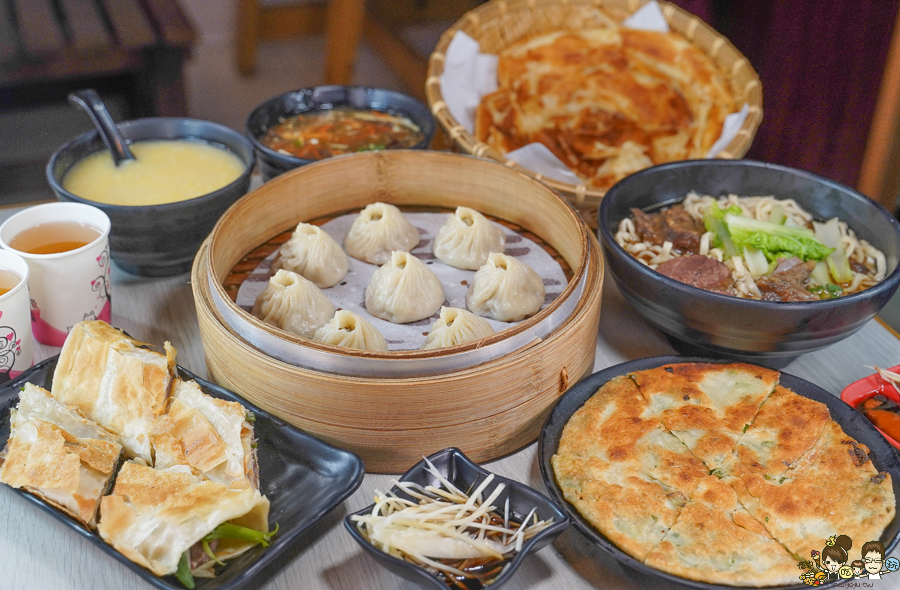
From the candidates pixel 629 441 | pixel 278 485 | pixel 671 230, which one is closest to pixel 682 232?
pixel 671 230

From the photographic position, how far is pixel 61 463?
1564 mm

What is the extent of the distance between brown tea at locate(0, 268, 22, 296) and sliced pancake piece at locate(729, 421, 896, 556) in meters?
1.84

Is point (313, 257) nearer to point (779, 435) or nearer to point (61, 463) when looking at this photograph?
point (61, 463)

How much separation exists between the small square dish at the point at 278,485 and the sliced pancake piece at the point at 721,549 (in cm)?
69

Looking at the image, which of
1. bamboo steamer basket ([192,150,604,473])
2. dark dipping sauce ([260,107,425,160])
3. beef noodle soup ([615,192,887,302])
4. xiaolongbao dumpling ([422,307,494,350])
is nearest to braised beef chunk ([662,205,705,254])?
beef noodle soup ([615,192,887,302])

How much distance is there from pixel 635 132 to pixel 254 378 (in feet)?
7.01

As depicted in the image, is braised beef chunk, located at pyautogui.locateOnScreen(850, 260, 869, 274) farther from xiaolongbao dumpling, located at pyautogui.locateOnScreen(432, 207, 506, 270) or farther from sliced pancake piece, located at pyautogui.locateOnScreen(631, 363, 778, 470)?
xiaolongbao dumpling, located at pyautogui.locateOnScreen(432, 207, 506, 270)

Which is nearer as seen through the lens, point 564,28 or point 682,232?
point 682,232

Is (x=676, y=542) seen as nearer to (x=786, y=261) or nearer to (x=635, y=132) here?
(x=786, y=261)

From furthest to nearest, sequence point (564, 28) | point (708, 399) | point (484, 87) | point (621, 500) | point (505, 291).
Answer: point (564, 28) < point (484, 87) < point (505, 291) < point (708, 399) < point (621, 500)

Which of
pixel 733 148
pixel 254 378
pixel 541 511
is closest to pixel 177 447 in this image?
pixel 254 378

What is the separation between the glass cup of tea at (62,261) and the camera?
6.70 ft

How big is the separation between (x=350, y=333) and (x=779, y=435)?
107cm

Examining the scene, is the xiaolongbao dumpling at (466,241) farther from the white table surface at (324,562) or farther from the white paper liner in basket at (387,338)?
the white table surface at (324,562)
